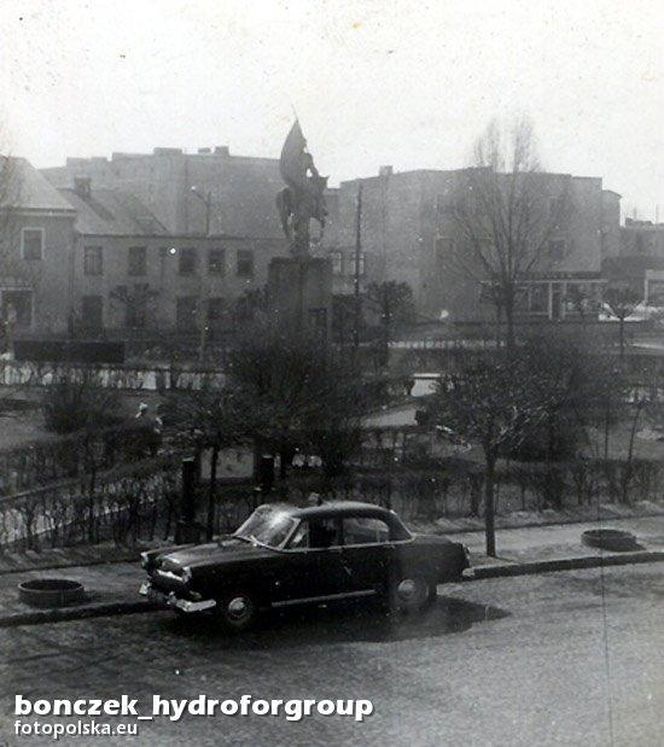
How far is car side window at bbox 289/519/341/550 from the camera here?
38.9 feet

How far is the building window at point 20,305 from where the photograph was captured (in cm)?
3464

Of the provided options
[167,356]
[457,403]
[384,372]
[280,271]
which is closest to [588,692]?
[457,403]

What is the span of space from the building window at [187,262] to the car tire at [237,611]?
3441 centimetres

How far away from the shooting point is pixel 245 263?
149 feet

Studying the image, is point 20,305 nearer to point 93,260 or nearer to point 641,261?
point 93,260

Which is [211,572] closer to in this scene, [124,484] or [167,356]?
[124,484]

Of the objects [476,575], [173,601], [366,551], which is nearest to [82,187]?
[476,575]

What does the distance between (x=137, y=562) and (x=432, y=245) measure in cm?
3373

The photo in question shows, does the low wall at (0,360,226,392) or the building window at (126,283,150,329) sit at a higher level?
the building window at (126,283,150,329)

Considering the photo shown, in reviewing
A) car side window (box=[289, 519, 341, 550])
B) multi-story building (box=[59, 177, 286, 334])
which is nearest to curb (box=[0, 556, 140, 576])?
car side window (box=[289, 519, 341, 550])

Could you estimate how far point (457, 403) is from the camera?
52.1ft

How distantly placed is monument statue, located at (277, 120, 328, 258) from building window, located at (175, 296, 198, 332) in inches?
894

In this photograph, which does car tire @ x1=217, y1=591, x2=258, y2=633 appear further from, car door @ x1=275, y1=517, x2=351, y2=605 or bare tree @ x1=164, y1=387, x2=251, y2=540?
bare tree @ x1=164, y1=387, x2=251, y2=540

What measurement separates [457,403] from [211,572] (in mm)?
5570
